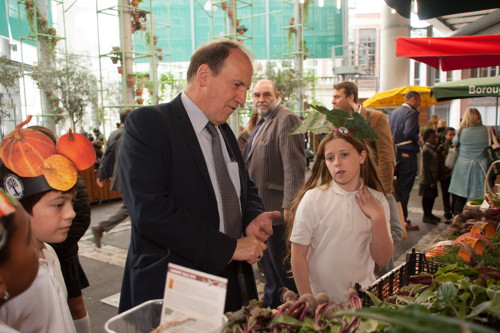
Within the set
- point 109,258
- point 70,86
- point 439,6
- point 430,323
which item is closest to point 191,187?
point 430,323

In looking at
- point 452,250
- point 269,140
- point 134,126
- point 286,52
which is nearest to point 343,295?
point 452,250

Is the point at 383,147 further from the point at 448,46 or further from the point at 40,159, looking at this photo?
the point at 40,159

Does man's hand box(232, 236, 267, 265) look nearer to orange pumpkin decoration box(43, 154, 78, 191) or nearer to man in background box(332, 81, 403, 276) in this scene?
orange pumpkin decoration box(43, 154, 78, 191)

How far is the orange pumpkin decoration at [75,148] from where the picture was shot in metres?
1.40

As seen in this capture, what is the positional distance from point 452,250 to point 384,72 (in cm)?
1580

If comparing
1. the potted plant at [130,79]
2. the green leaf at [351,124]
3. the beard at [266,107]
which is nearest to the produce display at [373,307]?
the green leaf at [351,124]

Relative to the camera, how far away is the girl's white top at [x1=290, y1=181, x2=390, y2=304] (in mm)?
2158

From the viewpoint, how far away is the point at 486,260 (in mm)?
1908

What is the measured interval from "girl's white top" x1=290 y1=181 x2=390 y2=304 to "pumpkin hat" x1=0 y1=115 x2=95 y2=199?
1.17 meters

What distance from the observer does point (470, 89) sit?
5.63 meters

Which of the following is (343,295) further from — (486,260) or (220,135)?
(220,135)

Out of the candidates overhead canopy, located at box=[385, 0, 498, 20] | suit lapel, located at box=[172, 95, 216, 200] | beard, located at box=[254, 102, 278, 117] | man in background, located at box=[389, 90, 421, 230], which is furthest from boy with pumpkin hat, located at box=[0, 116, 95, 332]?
man in background, located at box=[389, 90, 421, 230]

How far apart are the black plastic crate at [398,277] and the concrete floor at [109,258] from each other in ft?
7.76

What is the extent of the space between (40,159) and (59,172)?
0.07 metres
